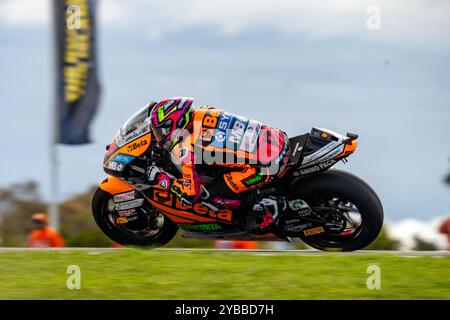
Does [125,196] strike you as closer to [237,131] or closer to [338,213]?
[237,131]

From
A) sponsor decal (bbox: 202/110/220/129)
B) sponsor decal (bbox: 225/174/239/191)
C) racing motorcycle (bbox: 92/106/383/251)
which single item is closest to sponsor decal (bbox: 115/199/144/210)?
racing motorcycle (bbox: 92/106/383/251)

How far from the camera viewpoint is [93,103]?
15.8 m

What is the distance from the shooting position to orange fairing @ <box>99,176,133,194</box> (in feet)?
31.8

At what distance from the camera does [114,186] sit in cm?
974

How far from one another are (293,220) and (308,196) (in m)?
0.36

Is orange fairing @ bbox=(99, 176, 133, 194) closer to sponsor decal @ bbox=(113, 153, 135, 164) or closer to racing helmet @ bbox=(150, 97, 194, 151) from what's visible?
sponsor decal @ bbox=(113, 153, 135, 164)

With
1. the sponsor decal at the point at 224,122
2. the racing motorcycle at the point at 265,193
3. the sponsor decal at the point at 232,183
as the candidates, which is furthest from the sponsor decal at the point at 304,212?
the sponsor decal at the point at 224,122

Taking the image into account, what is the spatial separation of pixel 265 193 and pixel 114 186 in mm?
1876

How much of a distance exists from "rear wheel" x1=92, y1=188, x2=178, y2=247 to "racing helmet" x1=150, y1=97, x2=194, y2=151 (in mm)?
1057
